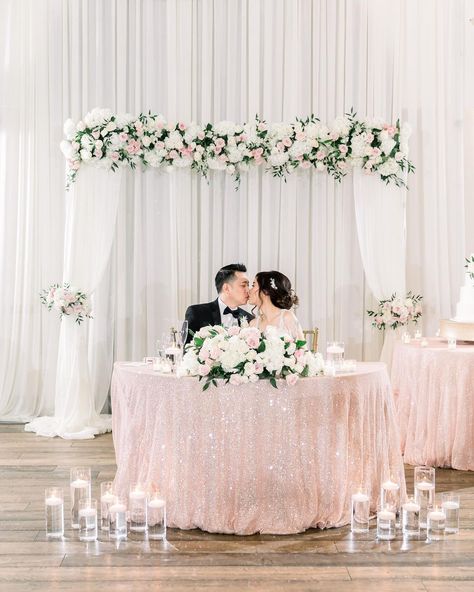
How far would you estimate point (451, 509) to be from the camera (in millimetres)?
4734

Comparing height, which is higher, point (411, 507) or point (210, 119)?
point (210, 119)

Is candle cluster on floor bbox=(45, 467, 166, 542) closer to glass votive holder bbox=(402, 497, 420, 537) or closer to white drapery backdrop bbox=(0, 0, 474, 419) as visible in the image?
glass votive holder bbox=(402, 497, 420, 537)

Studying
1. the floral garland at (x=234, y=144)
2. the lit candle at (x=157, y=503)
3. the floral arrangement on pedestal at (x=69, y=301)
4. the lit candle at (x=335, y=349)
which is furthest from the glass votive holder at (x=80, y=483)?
the floral garland at (x=234, y=144)

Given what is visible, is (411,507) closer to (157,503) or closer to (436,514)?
(436,514)

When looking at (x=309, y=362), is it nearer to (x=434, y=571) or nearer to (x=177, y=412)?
(x=177, y=412)

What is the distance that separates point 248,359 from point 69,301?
3185mm

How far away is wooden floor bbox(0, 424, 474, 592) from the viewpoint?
4059 mm

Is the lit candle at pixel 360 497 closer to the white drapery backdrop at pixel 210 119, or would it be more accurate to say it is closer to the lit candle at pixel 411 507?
the lit candle at pixel 411 507

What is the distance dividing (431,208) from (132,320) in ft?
9.69

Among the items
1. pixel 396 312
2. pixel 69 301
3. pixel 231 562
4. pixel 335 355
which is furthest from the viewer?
pixel 396 312

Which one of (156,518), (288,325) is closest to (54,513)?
(156,518)

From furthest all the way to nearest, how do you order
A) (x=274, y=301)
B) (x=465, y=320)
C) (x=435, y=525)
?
(x=465, y=320) < (x=274, y=301) < (x=435, y=525)

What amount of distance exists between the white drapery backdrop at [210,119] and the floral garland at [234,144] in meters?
0.34

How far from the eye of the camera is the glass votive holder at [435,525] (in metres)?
4.71
